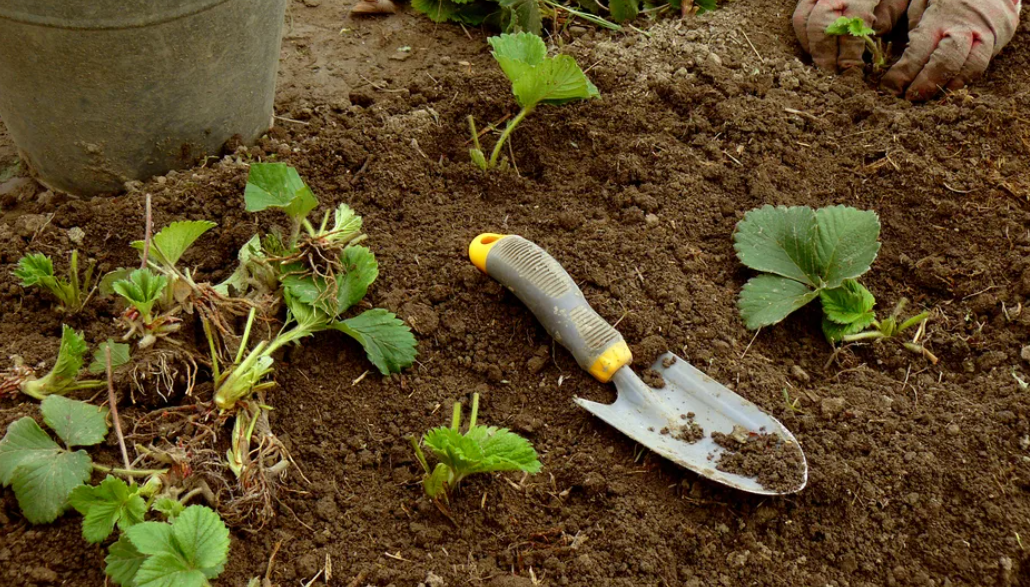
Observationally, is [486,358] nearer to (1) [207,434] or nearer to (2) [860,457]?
(1) [207,434]

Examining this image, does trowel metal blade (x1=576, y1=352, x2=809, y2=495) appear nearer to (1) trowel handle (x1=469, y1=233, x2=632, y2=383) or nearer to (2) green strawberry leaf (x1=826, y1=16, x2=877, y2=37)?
(1) trowel handle (x1=469, y1=233, x2=632, y2=383)

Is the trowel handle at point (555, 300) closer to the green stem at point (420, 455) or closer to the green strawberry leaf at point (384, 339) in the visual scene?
the green strawberry leaf at point (384, 339)

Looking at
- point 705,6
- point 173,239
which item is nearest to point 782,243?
point 705,6

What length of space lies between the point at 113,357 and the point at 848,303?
1494mm

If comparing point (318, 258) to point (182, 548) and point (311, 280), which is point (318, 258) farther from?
point (182, 548)

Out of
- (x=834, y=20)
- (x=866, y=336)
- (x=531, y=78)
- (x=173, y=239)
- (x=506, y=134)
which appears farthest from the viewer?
(x=834, y=20)

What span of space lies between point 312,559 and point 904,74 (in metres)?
2.02

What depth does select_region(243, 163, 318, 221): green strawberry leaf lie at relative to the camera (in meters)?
1.78


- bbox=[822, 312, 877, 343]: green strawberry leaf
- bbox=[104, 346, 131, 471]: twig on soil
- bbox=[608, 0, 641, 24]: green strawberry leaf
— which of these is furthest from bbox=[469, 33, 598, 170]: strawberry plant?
bbox=[104, 346, 131, 471]: twig on soil

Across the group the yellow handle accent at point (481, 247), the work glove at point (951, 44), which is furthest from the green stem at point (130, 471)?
the work glove at point (951, 44)

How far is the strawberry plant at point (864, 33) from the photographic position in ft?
8.04

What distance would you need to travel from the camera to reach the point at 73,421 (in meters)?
1.54

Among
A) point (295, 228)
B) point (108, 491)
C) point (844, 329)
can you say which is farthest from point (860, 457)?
point (108, 491)

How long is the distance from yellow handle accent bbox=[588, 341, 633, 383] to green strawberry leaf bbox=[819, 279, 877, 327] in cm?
48
